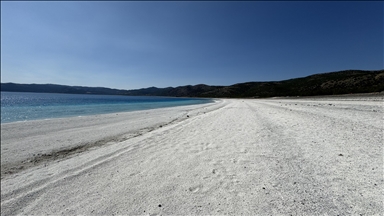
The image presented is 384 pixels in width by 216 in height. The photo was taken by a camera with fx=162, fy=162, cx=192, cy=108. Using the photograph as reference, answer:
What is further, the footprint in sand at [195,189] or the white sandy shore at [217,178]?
the footprint in sand at [195,189]

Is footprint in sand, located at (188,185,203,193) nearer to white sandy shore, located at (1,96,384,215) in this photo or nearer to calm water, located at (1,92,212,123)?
white sandy shore, located at (1,96,384,215)

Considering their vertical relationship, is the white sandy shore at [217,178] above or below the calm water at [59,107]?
above

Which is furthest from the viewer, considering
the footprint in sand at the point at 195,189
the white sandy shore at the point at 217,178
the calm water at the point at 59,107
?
the calm water at the point at 59,107

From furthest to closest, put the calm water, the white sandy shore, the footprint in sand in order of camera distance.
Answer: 1. the calm water
2. the footprint in sand
3. the white sandy shore

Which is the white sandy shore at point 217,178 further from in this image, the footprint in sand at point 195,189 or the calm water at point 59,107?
the calm water at point 59,107

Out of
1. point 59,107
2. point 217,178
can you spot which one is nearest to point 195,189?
point 217,178

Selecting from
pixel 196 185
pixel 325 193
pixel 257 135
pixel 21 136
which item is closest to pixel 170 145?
pixel 196 185

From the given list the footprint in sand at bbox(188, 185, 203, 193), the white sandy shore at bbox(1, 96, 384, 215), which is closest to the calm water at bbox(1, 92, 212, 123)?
the white sandy shore at bbox(1, 96, 384, 215)

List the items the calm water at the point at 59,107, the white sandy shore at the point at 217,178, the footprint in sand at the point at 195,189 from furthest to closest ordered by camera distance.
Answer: the calm water at the point at 59,107, the footprint in sand at the point at 195,189, the white sandy shore at the point at 217,178

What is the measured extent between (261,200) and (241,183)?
2.14 feet

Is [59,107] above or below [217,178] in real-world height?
below

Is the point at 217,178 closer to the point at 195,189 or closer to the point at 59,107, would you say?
the point at 195,189

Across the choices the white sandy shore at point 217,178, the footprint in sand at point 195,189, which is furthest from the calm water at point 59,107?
the footprint in sand at point 195,189

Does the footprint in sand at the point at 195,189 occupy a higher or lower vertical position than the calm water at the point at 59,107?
higher
